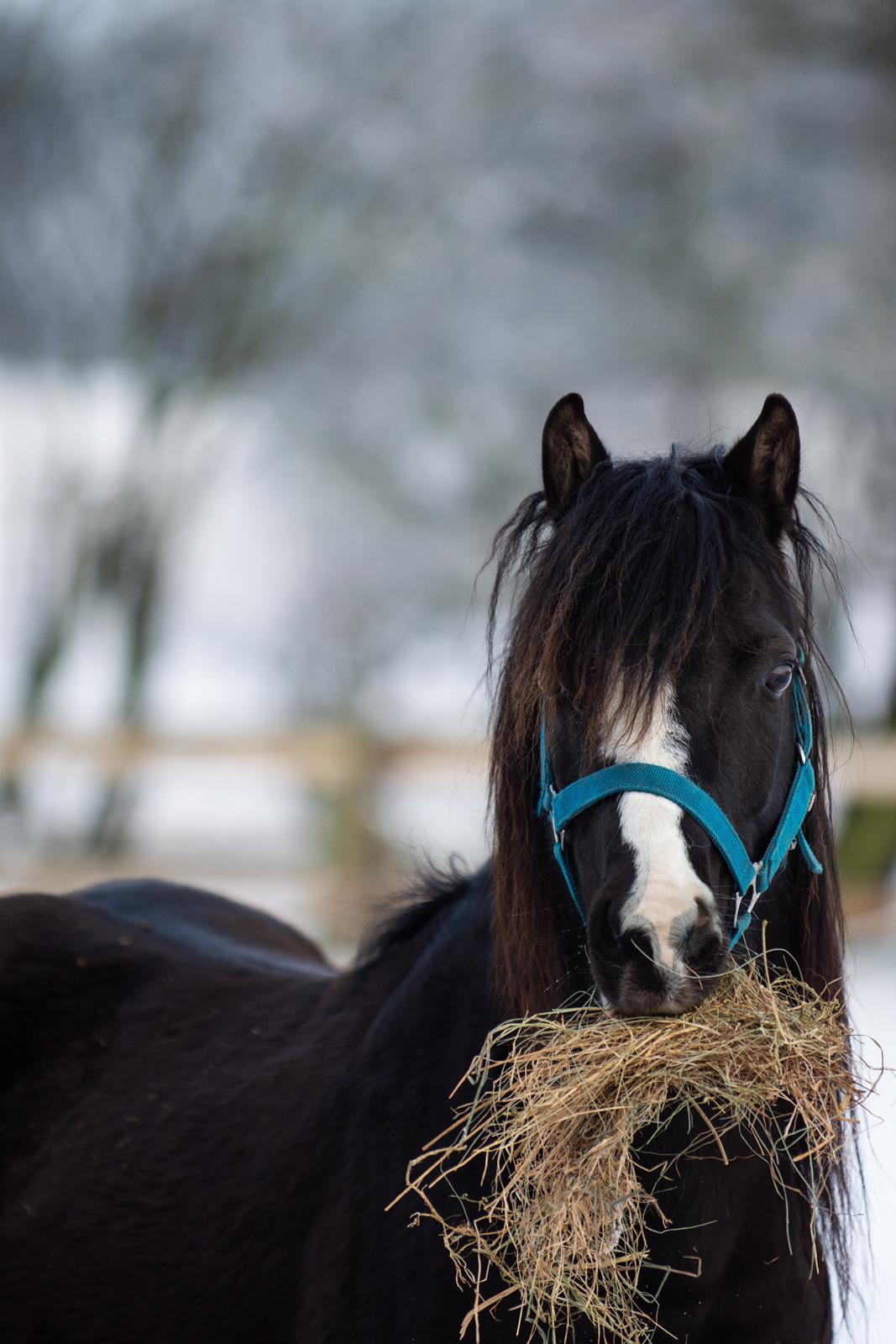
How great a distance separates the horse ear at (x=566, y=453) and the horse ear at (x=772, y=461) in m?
0.22

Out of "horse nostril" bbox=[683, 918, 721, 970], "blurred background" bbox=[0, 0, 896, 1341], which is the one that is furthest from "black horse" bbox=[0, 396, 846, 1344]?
"blurred background" bbox=[0, 0, 896, 1341]

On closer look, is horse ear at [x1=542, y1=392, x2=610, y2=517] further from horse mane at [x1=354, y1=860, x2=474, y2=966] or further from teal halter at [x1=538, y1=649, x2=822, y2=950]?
horse mane at [x1=354, y1=860, x2=474, y2=966]

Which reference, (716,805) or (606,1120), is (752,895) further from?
(606,1120)

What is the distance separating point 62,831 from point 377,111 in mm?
6894

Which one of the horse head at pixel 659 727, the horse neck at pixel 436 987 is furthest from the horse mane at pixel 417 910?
the horse head at pixel 659 727

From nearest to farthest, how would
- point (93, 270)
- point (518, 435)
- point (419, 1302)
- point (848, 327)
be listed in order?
point (419, 1302)
point (848, 327)
point (518, 435)
point (93, 270)

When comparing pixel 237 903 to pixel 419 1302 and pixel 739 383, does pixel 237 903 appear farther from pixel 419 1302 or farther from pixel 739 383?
pixel 739 383

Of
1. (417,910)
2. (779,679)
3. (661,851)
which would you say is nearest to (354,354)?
(417,910)

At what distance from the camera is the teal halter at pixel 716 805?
1.76 meters

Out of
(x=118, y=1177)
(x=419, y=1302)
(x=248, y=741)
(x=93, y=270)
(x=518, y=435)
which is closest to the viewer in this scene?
(x=419, y=1302)

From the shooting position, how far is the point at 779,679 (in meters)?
1.93

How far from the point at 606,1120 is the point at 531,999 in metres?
0.22

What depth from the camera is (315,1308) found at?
6.73 feet

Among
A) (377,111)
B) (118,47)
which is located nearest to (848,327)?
(377,111)
